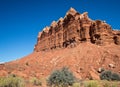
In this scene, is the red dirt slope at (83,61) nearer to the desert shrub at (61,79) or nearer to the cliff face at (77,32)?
the cliff face at (77,32)

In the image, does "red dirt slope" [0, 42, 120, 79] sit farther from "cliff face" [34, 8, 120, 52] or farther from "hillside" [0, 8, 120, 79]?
"cliff face" [34, 8, 120, 52]

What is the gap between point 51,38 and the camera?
79.4 metres

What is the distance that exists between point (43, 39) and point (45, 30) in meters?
3.89

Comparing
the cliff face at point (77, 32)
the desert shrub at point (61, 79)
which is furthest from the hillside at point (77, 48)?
the desert shrub at point (61, 79)

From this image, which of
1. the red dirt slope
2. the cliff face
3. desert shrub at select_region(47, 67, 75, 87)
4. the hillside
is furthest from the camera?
the cliff face

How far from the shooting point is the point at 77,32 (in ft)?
223

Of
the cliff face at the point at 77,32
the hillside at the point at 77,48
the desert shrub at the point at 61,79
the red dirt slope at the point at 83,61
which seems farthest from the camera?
the cliff face at the point at 77,32

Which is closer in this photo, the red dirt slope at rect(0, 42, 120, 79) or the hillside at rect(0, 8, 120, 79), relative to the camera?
the red dirt slope at rect(0, 42, 120, 79)

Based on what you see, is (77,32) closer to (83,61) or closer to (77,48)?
(77,48)

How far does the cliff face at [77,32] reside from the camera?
63.5 metres

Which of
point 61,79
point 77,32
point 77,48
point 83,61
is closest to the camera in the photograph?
point 61,79

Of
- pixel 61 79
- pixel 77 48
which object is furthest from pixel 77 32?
pixel 61 79

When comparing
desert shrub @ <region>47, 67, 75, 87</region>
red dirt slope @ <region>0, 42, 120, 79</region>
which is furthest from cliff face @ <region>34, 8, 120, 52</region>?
desert shrub @ <region>47, 67, 75, 87</region>

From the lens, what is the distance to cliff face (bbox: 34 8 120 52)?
63544 millimetres
